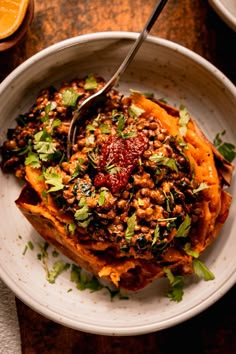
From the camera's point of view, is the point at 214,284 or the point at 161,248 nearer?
the point at 161,248

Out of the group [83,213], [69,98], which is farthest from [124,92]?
[83,213]

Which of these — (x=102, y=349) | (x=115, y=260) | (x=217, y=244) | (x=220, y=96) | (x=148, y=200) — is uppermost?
(x=220, y=96)

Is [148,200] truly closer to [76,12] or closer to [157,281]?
[157,281]

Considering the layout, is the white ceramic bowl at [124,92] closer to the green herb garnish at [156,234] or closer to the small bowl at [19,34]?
the small bowl at [19,34]

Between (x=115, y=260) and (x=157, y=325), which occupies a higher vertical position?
(x=115, y=260)

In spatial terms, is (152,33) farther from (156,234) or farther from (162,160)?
(156,234)

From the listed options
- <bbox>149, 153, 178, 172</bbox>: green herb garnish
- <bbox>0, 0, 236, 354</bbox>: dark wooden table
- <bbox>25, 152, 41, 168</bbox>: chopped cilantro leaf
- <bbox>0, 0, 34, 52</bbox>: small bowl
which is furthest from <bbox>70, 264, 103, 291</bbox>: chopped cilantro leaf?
<bbox>0, 0, 34, 52</bbox>: small bowl

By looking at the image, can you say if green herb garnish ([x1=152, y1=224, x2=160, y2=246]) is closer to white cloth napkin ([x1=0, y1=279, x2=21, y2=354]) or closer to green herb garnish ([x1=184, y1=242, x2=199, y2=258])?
green herb garnish ([x1=184, y1=242, x2=199, y2=258])

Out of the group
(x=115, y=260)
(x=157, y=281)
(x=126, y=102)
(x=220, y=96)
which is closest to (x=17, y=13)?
(x=126, y=102)
